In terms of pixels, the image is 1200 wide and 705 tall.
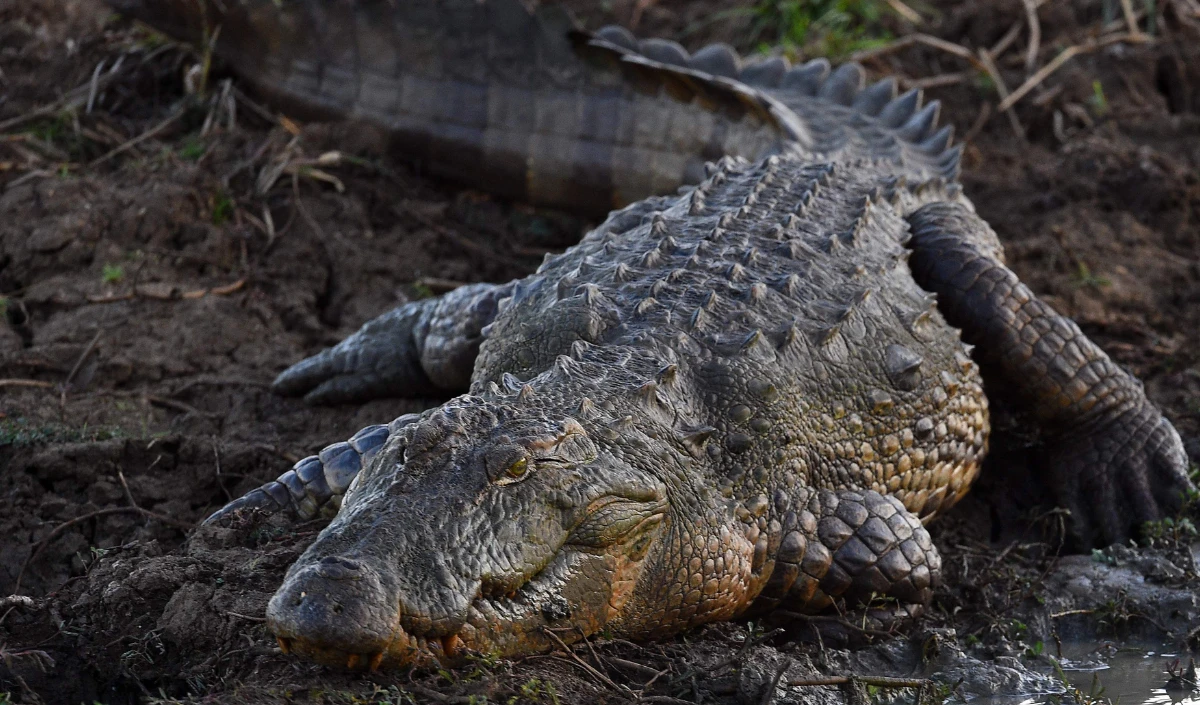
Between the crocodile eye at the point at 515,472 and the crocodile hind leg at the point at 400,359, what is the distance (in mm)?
A: 1659

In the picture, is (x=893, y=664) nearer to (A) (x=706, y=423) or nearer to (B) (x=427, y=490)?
(A) (x=706, y=423)

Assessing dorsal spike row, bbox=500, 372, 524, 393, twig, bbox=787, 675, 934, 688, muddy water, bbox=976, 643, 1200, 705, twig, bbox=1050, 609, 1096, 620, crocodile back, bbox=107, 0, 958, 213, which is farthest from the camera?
crocodile back, bbox=107, 0, 958, 213

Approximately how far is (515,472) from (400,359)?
200cm

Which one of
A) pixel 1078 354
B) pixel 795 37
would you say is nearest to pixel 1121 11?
pixel 795 37

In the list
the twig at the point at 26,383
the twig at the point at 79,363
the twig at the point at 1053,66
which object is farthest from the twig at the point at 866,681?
the twig at the point at 1053,66

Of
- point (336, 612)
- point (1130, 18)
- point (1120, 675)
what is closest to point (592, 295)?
point (336, 612)

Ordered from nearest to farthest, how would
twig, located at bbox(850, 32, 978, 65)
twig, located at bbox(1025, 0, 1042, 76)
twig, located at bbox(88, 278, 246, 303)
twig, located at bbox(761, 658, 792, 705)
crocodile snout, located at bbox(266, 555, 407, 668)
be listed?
crocodile snout, located at bbox(266, 555, 407, 668)
twig, located at bbox(761, 658, 792, 705)
twig, located at bbox(88, 278, 246, 303)
twig, located at bbox(850, 32, 978, 65)
twig, located at bbox(1025, 0, 1042, 76)

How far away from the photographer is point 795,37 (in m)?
7.82

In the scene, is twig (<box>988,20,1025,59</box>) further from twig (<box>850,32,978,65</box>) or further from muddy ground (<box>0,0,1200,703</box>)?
twig (<box>850,32,978,65</box>)

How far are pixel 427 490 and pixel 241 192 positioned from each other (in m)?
3.79

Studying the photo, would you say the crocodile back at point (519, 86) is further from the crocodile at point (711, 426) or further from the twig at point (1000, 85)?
the twig at point (1000, 85)

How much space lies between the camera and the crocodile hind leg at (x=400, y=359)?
430 centimetres

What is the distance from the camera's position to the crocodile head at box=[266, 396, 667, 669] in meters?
2.30

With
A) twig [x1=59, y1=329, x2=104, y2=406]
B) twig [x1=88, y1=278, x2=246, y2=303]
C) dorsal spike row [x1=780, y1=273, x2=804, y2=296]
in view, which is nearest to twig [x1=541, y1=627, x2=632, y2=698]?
dorsal spike row [x1=780, y1=273, x2=804, y2=296]
